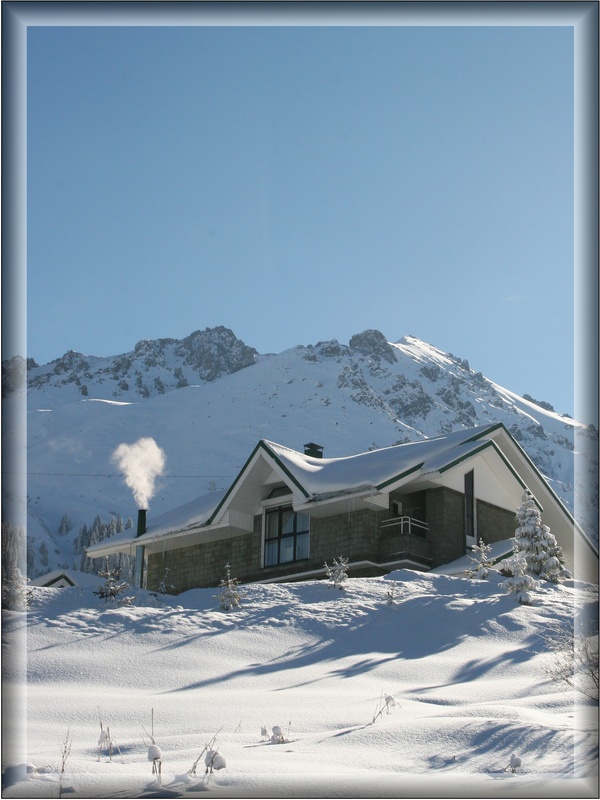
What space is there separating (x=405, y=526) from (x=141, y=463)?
545 feet

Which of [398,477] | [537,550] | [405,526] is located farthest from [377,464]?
[537,550]

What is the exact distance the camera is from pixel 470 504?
95.3ft

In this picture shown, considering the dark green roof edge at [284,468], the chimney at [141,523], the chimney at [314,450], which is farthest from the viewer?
the chimney at [314,450]

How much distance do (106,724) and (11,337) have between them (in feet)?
14.0

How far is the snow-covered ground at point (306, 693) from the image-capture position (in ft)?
27.8

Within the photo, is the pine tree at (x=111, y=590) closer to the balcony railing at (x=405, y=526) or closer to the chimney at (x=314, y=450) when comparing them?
the balcony railing at (x=405, y=526)

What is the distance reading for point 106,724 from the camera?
1151cm

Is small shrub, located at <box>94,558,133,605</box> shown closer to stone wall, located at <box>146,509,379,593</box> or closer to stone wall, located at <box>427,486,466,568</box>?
stone wall, located at <box>146,509,379,593</box>

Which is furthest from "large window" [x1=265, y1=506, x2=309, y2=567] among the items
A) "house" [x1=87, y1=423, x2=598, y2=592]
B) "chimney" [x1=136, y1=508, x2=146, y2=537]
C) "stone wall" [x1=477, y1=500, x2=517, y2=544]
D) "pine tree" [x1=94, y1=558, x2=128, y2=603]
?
"pine tree" [x1=94, y1=558, x2=128, y2=603]

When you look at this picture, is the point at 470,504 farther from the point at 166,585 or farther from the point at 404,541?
the point at 166,585

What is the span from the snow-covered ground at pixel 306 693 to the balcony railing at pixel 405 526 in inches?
190

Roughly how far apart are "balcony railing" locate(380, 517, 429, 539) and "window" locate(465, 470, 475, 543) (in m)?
1.39

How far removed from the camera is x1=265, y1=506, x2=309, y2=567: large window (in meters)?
28.9

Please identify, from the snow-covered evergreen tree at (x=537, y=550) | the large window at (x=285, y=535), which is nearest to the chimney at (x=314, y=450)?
the large window at (x=285, y=535)
